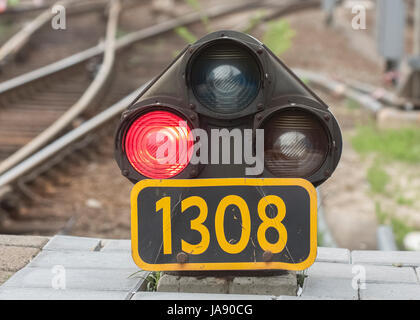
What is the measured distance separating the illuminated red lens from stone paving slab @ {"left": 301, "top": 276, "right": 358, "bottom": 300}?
2.09 ft

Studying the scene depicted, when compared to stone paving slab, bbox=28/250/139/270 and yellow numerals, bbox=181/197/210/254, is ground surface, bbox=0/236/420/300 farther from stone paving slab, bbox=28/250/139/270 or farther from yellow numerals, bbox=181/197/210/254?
yellow numerals, bbox=181/197/210/254

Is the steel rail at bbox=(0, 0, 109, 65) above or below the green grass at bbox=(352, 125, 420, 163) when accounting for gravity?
above

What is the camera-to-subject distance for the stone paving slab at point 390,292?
7.81 ft

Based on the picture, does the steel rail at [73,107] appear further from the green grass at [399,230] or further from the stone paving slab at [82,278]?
the green grass at [399,230]

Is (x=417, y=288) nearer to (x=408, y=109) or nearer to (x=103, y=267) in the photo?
(x=103, y=267)

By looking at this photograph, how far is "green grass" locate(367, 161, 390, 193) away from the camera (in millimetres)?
6215

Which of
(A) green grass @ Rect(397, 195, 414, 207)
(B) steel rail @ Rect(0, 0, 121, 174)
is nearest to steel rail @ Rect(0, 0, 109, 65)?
(B) steel rail @ Rect(0, 0, 121, 174)

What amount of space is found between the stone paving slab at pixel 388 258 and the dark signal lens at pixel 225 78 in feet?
A: 3.54

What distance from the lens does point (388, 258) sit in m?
2.99

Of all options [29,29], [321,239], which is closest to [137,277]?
[321,239]

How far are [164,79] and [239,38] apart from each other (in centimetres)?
29

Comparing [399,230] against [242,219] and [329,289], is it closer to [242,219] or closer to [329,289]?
[329,289]
